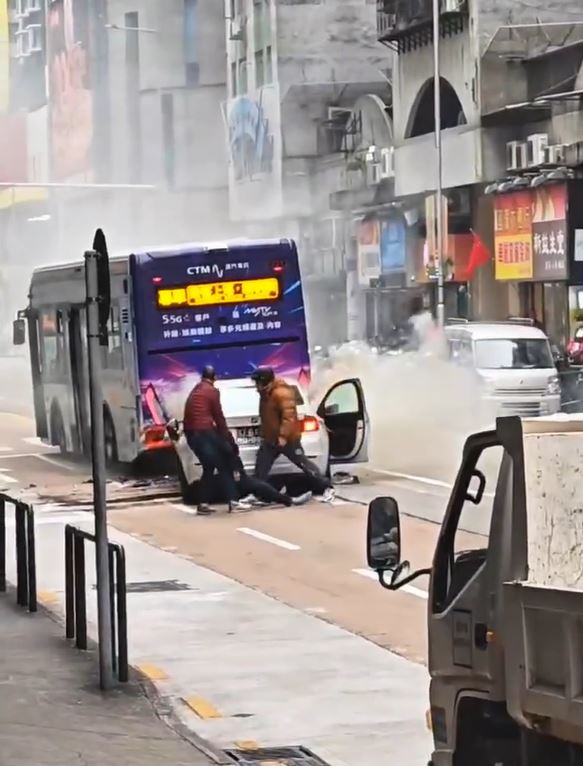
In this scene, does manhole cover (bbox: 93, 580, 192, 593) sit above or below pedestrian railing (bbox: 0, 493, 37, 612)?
below

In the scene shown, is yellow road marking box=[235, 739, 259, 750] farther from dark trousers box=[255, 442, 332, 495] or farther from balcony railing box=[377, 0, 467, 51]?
balcony railing box=[377, 0, 467, 51]

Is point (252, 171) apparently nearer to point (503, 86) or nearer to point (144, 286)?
point (503, 86)

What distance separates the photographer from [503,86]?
47344mm

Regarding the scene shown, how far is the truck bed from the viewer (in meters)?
5.32

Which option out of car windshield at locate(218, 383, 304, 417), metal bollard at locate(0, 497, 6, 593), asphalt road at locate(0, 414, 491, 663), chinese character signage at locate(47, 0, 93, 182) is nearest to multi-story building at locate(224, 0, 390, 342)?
chinese character signage at locate(47, 0, 93, 182)

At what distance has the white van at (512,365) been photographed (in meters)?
29.6

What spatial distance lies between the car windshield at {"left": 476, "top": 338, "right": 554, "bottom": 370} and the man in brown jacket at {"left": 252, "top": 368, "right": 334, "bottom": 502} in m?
10.3

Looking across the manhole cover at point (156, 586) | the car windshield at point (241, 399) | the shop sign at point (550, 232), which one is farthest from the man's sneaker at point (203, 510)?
the shop sign at point (550, 232)

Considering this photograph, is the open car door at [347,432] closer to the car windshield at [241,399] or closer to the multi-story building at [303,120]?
the car windshield at [241,399]

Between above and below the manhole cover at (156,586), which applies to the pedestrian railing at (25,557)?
above

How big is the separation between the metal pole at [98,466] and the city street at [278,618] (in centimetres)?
40

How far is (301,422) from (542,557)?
1536cm

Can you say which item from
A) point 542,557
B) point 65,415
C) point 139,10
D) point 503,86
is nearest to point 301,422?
point 65,415

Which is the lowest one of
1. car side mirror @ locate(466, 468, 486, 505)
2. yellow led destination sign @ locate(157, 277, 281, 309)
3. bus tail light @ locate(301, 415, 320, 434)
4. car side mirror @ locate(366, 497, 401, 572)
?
bus tail light @ locate(301, 415, 320, 434)
